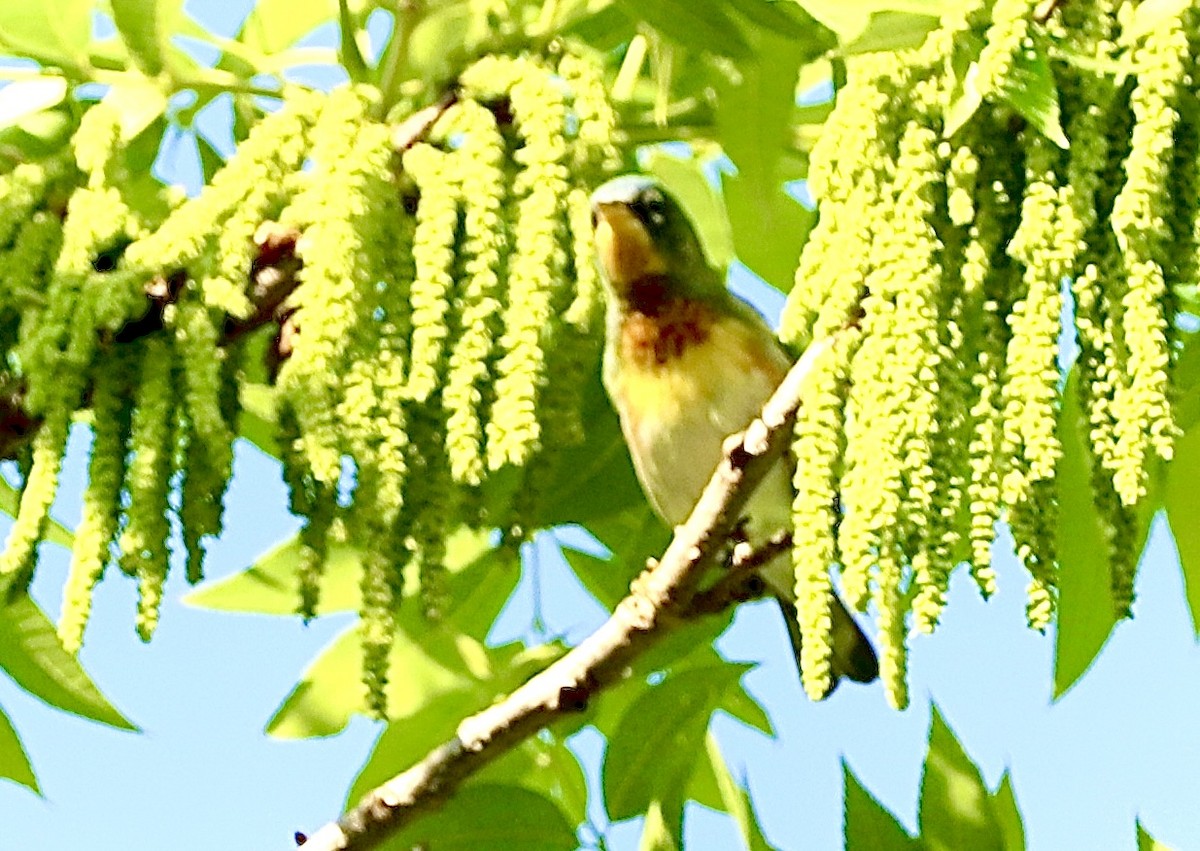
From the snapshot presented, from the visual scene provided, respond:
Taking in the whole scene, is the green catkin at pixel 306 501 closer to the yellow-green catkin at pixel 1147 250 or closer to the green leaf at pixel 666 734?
the green leaf at pixel 666 734

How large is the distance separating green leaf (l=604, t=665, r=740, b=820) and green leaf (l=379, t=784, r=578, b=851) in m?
0.06

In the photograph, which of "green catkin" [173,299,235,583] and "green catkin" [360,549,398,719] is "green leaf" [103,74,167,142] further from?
"green catkin" [360,549,398,719]

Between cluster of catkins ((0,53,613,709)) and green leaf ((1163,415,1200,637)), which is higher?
cluster of catkins ((0,53,613,709))

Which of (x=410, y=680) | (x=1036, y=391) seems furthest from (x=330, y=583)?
(x=1036, y=391)

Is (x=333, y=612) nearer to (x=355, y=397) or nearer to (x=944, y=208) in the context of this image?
(x=355, y=397)

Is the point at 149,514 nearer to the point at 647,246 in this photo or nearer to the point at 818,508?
the point at 818,508

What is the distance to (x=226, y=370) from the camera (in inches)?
41.1

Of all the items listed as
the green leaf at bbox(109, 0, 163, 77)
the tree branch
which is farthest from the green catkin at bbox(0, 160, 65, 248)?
the tree branch

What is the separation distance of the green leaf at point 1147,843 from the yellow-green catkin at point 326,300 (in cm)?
57

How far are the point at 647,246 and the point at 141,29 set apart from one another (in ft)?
2.44

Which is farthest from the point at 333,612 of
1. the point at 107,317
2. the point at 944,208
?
the point at 944,208

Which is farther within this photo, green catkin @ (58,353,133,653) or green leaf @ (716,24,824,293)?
green leaf @ (716,24,824,293)

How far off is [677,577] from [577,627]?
343 millimetres

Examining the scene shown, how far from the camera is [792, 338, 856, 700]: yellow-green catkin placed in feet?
2.43
